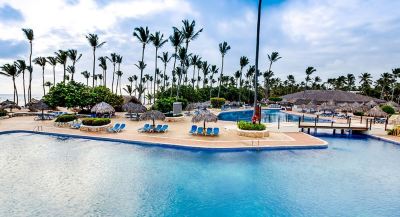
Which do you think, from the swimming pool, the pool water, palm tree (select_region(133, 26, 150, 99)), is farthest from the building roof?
the pool water

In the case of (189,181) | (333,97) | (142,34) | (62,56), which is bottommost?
(189,181)

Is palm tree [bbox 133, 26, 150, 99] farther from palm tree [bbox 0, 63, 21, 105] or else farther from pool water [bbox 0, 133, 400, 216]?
pool water [bbox 0, 133, 400, 216]

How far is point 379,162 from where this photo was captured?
1600 centimetres

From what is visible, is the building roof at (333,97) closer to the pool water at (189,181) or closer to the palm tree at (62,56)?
the pool water at (189,181)

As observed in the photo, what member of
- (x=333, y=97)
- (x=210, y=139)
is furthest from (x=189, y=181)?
(x=333, y=97)

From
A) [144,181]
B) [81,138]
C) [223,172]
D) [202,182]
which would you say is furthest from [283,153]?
[81,138]

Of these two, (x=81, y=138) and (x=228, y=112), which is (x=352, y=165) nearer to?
(x=81, y=138)

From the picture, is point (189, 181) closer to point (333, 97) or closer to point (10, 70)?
point (10, 70)

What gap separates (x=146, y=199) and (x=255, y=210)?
4.23 metres

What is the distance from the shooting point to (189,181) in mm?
12320

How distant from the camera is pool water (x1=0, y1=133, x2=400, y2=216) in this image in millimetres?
9617

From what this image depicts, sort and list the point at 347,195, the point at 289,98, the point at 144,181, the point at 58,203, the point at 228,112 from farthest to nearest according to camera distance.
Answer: the point at 289,98, the point at 228,112, the point at 144,181, the point at 347,195, the point at 58,203

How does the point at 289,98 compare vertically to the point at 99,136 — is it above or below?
above

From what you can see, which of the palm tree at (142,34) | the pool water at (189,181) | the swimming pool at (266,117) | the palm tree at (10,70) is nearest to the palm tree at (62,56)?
the palm tree at (10,70)
